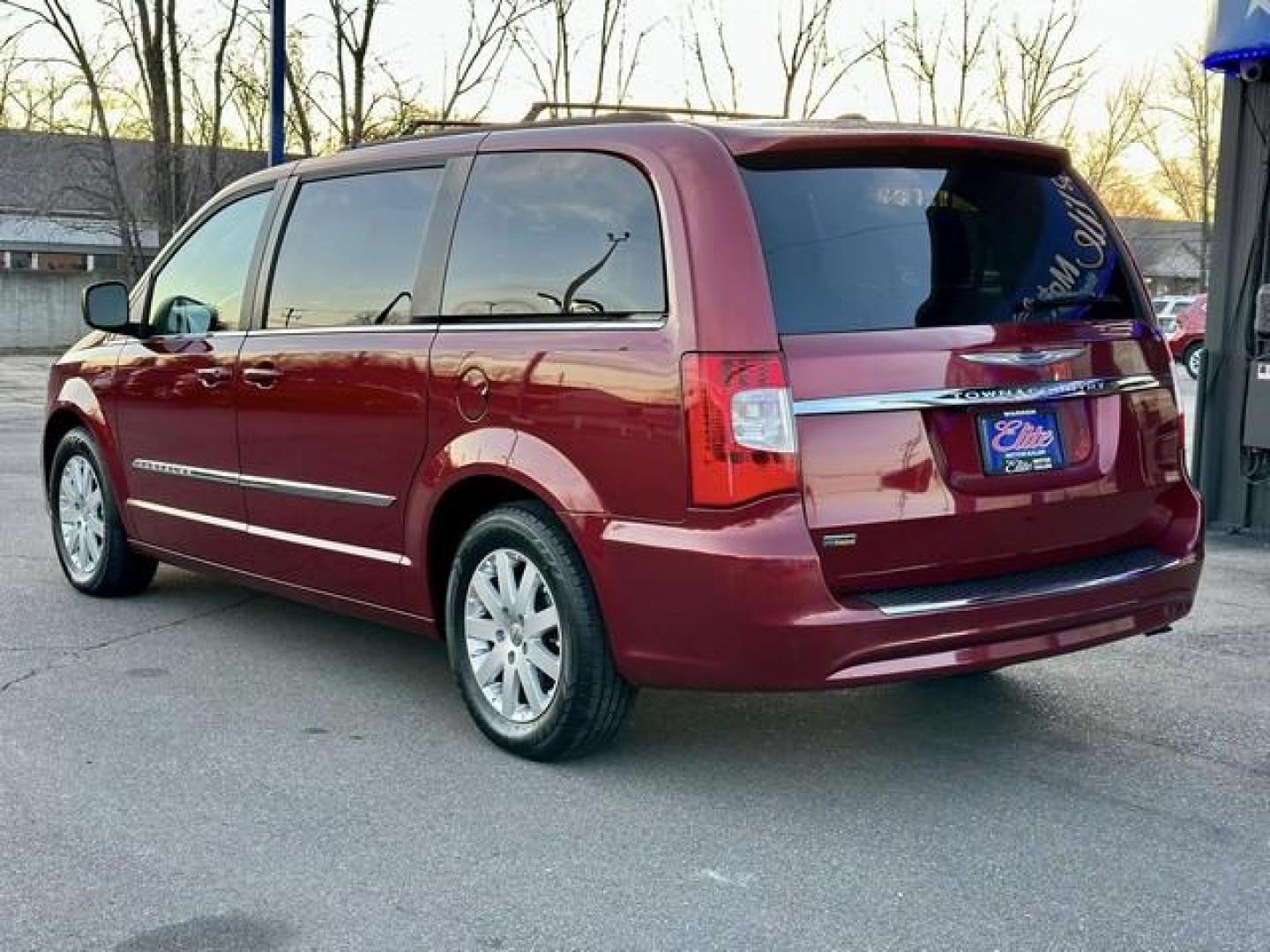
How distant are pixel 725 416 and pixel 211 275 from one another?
2.92 m

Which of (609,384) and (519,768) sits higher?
(609,384)

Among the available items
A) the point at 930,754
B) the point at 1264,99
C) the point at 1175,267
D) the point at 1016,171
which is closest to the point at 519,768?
the point at 930,754

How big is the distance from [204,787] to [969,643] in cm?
213

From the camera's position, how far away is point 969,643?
3.80 meters

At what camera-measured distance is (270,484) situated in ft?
17.0

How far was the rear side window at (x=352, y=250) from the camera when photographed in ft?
15.6

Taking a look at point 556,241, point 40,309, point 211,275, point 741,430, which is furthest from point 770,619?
point 40,309

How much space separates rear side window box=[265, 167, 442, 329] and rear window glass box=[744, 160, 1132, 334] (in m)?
1.37

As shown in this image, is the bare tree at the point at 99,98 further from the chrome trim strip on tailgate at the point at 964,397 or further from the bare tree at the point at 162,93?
the chrome trim strip on tailgate at the point at 964,397

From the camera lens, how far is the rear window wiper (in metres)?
4.09

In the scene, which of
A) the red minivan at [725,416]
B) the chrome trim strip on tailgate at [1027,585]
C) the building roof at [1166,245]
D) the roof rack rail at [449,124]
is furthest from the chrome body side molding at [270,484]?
the building roof at [1166,245]

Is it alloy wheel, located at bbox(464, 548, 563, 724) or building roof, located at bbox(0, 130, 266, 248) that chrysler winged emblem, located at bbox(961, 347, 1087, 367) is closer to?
alloy wheel, located at bbox(464, 548, 563, 724)

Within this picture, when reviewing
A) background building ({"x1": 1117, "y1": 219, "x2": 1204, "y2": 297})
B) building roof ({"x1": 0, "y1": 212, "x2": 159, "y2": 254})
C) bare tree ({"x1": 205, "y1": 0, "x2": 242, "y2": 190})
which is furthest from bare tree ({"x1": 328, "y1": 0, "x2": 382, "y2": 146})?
background building ({"x1": 1117, "y1": 219, "x2": 1204, "y2": 297})

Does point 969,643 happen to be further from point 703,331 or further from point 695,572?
point 703,331
